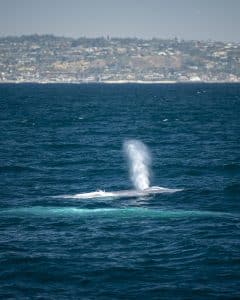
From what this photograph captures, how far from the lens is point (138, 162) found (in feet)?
271

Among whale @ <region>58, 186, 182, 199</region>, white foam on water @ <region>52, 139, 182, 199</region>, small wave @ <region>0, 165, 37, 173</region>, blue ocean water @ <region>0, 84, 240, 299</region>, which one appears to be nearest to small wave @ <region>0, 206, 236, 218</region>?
→ blue ocean water @ <region>0, 84, 240, 299</region>

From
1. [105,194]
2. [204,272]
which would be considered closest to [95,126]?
[105,194]

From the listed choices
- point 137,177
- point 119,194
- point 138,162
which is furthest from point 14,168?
point 119,194

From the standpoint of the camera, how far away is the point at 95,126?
5768 inches

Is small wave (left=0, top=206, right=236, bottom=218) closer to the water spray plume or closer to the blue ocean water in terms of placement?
the blue ocean water

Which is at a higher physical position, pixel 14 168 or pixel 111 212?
pixel 14 168

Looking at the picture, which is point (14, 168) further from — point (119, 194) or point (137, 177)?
point (119, 194)

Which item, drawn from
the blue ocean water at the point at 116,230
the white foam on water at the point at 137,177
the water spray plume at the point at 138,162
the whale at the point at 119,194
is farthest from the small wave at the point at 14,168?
the whale at the point at 119,194

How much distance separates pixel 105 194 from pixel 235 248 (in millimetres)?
18794

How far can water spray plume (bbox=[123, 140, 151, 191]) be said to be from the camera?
2597 inches

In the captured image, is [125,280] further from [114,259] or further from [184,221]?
[184,221]

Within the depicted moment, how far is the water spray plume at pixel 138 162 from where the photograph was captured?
66.0 m

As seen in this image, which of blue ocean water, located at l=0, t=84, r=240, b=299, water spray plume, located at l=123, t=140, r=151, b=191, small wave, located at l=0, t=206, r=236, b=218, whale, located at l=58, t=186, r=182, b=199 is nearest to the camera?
blue ocean water, located at l=0, t=84, r=240, b=299

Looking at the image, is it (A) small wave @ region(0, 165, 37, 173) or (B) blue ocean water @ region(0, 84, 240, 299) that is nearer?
(B) blue ocean water @ region(0, 84, 240, 299)
